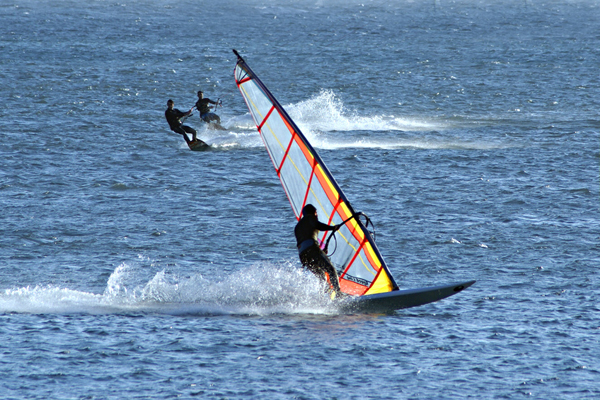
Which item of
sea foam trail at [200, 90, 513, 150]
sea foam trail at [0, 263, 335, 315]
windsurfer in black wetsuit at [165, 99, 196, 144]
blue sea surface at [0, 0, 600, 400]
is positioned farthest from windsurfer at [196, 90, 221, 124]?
sea foam trail at [0, 263, 335, 315]

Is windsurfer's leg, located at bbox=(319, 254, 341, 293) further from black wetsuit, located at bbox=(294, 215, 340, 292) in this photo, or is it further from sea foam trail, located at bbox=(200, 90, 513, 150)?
sea foam trail, located at bbox=(200, 90, 513, 150)

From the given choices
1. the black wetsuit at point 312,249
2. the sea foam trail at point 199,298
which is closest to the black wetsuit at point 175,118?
the sea foam trail at point 199,298

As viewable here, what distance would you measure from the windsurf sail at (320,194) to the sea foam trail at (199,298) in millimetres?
915

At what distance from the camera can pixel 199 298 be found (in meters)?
15.0

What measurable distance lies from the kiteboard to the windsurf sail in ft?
0.79

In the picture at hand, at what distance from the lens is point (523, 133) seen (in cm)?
3319

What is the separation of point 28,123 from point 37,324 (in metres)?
22.5

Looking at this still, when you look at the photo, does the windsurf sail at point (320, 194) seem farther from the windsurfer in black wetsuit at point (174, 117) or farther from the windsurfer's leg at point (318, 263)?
the windsurfer in black wetsuit at point (174, 117)

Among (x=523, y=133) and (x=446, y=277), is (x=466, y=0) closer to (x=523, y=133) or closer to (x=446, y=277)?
(x=523, y=133)

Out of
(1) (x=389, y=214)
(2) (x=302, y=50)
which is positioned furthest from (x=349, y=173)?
(2) (x=302, y=50)

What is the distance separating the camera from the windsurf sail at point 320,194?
14672mm

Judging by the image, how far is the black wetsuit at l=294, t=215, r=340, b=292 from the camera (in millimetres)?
13906

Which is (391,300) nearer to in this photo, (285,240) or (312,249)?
(312,249)

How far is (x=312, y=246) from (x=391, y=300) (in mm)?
1837
